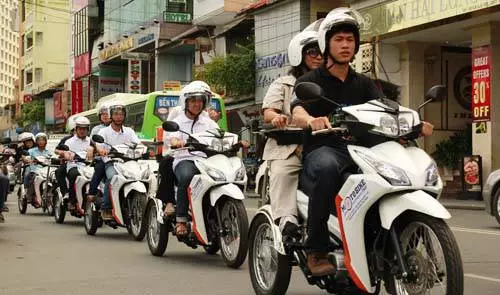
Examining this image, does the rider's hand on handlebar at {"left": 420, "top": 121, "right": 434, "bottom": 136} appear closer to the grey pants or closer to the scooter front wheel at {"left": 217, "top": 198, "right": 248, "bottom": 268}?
the grey pants

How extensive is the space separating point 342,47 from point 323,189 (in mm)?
935

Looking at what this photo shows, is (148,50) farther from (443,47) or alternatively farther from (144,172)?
(144,172)

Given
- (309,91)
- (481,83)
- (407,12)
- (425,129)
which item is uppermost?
(407,12)

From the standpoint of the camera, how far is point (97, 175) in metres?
11.4

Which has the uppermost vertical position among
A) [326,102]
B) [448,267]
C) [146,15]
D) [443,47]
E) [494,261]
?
Answer: [146,15]

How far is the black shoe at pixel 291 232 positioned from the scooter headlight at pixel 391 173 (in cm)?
103

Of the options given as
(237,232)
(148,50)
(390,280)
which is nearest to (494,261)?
(237,232)

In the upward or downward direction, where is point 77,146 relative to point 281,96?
downward

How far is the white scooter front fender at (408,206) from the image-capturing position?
427 centimetres

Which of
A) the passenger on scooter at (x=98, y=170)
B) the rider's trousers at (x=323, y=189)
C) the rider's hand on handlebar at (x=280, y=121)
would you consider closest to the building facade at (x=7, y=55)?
the passenger on scooter at (x=98, y=170)

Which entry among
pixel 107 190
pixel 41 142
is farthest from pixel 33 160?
pixel 107 190

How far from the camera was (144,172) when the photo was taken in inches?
412

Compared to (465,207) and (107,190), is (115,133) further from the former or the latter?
(465,207)

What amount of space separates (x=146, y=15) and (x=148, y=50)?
1747 millimetres
